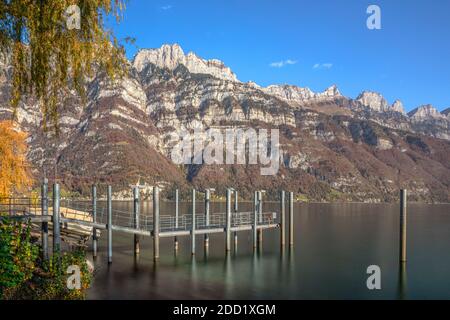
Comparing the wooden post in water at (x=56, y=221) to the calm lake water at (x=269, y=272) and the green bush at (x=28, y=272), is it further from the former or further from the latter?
the green bush at (x=28, y=272)

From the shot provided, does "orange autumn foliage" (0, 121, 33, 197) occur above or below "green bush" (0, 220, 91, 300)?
above

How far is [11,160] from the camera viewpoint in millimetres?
38594

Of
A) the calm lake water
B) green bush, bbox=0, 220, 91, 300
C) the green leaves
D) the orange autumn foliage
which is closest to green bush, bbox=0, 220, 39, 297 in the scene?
green bush, bbox=0, 220, 91, 300

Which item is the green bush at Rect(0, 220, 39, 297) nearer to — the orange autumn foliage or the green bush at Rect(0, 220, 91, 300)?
the green bush at Rect(0, 220, 91, 300)

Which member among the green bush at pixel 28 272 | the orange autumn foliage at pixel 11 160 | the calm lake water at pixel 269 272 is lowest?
the calm lake water at pixel 269 272

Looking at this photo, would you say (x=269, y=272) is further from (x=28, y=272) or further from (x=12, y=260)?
(x=12, y=260)

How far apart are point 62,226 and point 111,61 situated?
23.7 meters

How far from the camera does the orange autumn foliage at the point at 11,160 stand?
125ft

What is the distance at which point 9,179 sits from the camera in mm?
38312

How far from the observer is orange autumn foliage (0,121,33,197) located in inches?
1496

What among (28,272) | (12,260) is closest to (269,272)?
(28,272)

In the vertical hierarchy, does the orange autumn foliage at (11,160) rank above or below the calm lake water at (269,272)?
above

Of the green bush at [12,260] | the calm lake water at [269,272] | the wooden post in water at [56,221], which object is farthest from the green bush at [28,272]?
the calm lake water at [269,272]
